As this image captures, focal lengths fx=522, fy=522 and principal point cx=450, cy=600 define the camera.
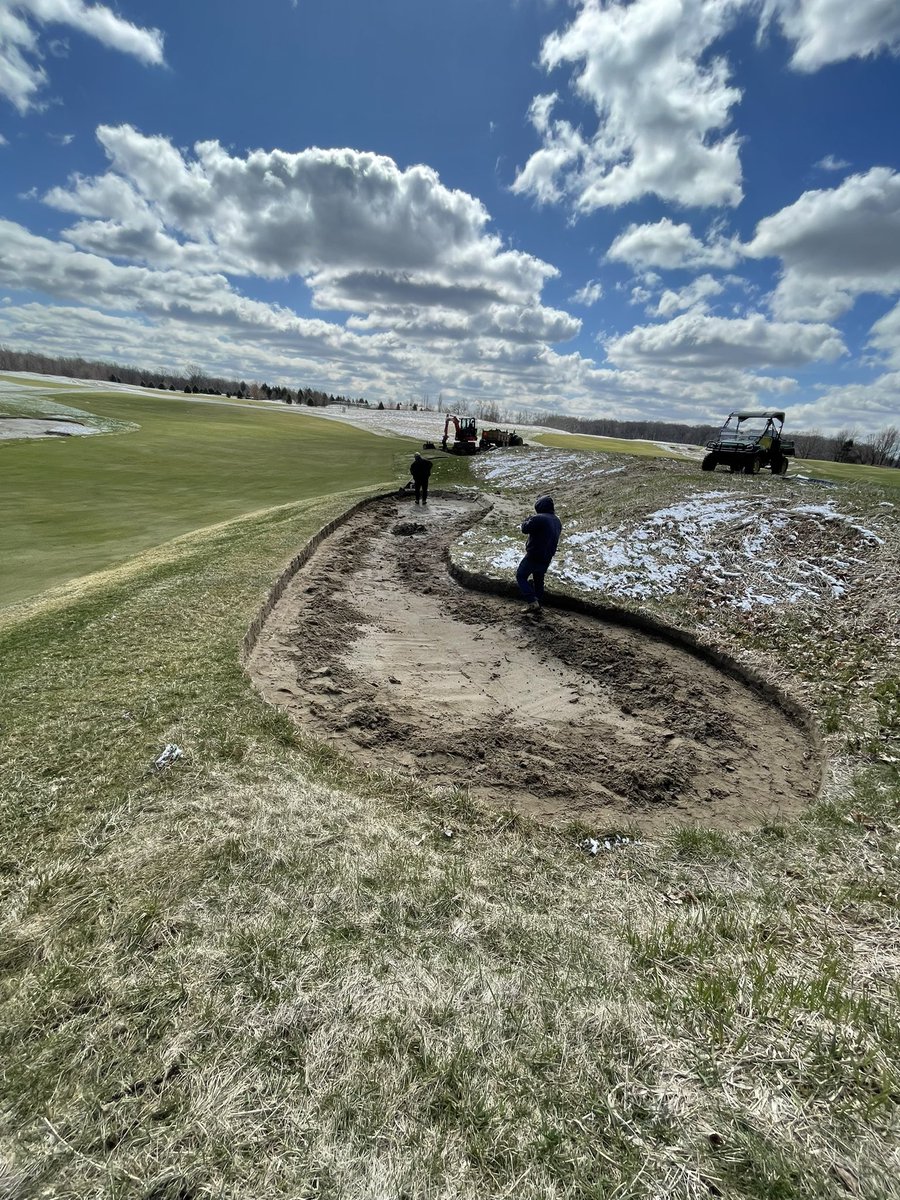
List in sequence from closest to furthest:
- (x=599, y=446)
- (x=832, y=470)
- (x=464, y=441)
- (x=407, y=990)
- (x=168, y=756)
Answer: (x=407, y=990) < (x=168, y=756) < (x=464, y=441) < (x=832, y=470) < (x=599, y=446)

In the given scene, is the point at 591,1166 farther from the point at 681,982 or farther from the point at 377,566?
the point at 377,566

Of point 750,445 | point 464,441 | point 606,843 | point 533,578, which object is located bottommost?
point 606,843

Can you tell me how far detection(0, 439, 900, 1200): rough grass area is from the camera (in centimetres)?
217

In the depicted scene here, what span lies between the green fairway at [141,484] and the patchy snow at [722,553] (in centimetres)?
847

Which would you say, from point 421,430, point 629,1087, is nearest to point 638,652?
point 629,1087

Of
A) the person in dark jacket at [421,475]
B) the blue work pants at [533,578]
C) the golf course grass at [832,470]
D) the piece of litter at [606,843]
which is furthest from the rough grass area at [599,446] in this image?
the piece of litter at [606,843]

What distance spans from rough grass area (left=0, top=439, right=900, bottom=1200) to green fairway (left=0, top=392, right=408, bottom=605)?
7.39 m

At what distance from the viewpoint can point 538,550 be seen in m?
9.40

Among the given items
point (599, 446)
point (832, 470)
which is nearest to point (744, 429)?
point (832, 470)

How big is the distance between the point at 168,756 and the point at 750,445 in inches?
896

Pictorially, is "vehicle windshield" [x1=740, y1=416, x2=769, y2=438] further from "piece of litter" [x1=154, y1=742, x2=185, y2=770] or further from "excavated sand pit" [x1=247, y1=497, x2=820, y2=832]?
"piece of litter" [x1=154, y1=742, x2=185, y2=770]

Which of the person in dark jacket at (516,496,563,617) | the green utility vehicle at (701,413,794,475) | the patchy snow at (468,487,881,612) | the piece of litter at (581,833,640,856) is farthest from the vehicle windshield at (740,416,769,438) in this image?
the piece of litter at (581,833,640,856)

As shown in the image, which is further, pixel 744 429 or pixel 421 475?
pixel 744 429

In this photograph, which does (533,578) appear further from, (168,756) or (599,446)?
(599,446)
